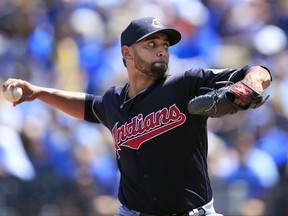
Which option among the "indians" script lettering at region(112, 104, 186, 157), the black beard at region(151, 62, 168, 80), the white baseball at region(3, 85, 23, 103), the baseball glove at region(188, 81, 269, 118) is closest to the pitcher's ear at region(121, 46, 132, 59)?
A: the black beard at region(151, 62, 168, 80)

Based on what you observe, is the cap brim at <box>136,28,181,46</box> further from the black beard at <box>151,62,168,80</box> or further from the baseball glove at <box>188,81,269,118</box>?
the baseball glove at <box>188,81,269,118</box>

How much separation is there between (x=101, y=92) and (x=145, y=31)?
13.9 feet

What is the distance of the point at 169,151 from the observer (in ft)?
13.6

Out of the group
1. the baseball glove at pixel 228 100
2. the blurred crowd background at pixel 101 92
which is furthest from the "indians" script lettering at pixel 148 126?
the blurred crowd background at pixel 101 92

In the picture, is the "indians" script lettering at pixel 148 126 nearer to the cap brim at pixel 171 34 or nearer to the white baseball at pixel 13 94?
the cap brim at pixel 171 34

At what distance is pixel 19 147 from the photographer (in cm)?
788

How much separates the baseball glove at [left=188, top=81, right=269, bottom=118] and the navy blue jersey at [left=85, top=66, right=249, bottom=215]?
1.63 ft

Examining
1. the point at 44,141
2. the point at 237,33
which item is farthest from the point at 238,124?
the point at 44,141

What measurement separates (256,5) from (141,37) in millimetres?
5101

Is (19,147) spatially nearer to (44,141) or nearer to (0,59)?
(44,141)

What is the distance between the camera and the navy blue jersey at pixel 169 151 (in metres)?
4.14

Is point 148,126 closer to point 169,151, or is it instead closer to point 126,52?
point 169,151

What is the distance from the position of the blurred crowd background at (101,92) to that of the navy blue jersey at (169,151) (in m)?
2.98

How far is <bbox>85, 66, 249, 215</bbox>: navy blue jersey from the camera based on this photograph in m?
4.14
